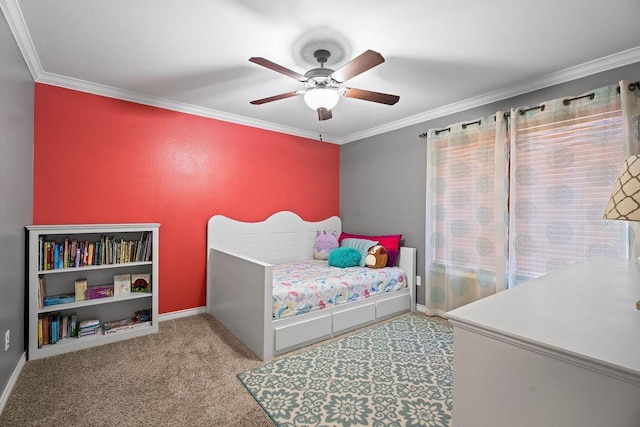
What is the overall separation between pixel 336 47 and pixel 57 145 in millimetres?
2544

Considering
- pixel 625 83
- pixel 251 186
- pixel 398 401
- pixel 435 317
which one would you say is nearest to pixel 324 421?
pixel 398 401

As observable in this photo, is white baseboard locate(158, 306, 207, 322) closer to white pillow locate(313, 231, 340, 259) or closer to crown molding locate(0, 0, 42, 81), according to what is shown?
white pillow locate(313, 231, 340, 259)

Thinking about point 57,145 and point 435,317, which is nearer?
point 57,145

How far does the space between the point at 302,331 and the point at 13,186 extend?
230 centimetres

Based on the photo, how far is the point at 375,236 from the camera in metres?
3.90

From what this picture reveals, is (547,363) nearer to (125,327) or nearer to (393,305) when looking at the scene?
(393,305)

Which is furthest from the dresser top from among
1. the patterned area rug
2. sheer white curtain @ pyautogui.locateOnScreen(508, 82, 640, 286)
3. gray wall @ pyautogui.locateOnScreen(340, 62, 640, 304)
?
gray wall @ pyautogui.locateOnScreen(340, 62, 640, 304)

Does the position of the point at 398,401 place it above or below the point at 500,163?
below

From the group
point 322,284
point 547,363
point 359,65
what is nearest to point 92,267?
point 322,284

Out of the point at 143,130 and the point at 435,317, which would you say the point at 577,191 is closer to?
the point at 435,317

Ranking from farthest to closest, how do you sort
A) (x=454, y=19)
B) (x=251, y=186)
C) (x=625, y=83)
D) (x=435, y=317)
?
(x=251, y=186), (x=435, y=317), (x=625, y=83), (x=454, y=19)

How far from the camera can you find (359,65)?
1756 millimetres

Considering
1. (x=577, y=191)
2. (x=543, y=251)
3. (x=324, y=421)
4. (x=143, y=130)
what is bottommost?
(x=324, y=421)

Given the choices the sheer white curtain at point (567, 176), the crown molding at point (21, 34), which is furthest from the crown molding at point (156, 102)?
the sheer white curtain at point (567, 176)
